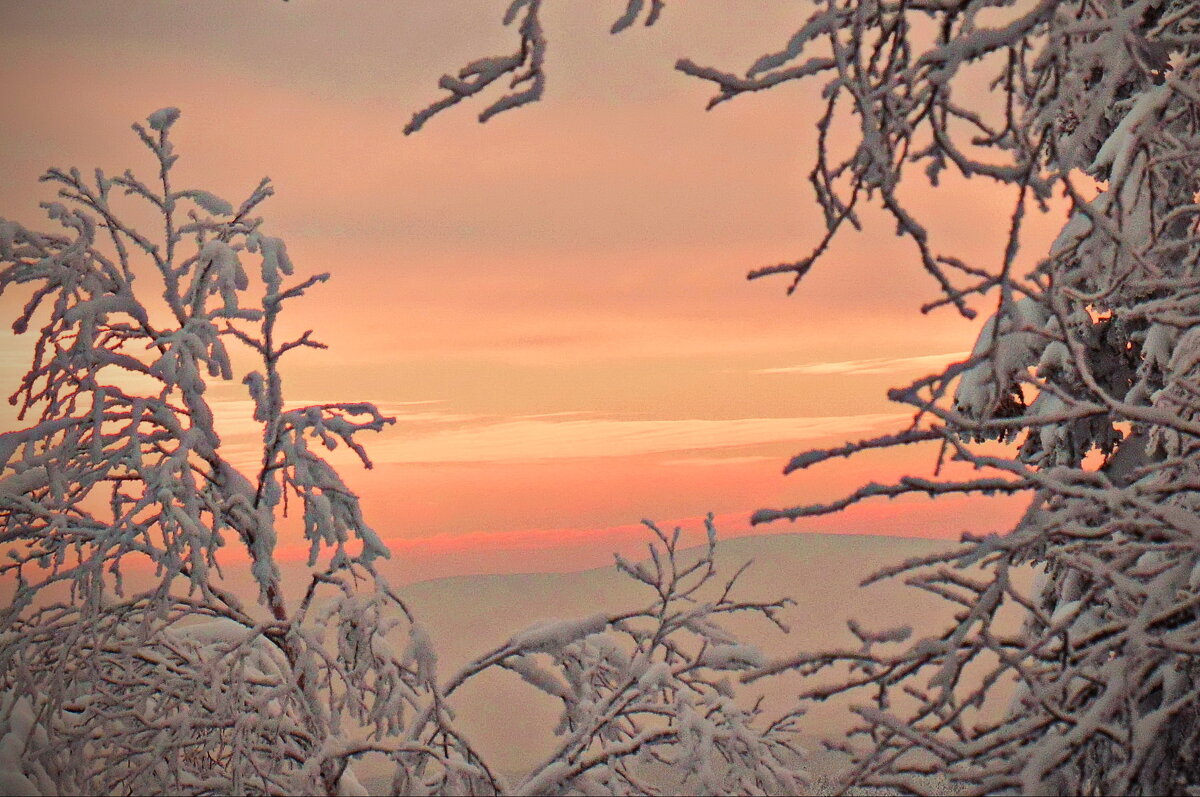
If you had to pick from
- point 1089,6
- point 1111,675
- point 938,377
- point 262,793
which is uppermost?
point 1089,6

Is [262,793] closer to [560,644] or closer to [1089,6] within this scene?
[560,644]

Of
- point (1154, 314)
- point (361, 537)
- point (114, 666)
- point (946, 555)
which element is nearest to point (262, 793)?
point (361, 537)

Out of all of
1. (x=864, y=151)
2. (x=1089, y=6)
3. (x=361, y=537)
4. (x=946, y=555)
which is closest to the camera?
(x=864, y=151)

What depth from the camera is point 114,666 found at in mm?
8188

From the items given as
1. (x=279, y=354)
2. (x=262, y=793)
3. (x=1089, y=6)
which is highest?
(x=1089, y=6)

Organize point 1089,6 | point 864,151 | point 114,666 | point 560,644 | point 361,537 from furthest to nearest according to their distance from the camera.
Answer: point 114,666
point 361,537
point 560,644
point 1089,6
point 864,151

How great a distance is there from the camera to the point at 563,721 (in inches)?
292

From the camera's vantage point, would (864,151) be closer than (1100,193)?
Yes

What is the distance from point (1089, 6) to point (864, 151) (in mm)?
1678

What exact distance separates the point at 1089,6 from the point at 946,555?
2026mm

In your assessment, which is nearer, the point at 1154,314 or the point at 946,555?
the point at 946,555

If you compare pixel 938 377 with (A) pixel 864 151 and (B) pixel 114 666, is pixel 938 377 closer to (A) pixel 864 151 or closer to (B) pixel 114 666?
(A) pixel 864 151

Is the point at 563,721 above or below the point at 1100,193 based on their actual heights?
below

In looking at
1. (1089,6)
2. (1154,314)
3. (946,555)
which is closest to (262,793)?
(946,555)
